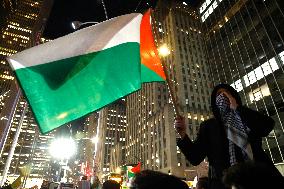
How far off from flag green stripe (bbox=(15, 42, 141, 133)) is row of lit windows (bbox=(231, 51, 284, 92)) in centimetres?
3326

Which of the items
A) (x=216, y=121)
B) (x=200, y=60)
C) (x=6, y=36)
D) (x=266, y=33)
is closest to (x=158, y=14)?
(x=200, y=60)

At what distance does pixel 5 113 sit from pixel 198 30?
91.5m

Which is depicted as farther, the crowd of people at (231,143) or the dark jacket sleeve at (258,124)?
the dark jacket sleeve at (258,124)

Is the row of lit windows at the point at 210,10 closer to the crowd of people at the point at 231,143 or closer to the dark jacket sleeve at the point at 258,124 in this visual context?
the crowd of people at the point at 231,143

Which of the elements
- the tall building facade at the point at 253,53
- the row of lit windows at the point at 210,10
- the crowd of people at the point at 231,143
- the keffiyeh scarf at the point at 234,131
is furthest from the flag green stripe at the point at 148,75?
the row of lit windows at the point at 210,10

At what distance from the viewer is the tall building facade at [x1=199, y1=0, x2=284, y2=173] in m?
33.5

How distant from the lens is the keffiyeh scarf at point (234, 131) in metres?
2.86

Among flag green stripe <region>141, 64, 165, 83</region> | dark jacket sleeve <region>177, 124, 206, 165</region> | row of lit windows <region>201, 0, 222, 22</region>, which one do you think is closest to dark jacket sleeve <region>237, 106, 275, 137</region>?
dark jacket sleeve <region>177, 124, 206, 165</region>

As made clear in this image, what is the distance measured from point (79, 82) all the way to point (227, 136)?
354 centimetres

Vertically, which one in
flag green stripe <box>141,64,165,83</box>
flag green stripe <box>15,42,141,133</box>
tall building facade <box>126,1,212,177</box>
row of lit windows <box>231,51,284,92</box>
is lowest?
flag green stripe <box>15,42,141,133</box>

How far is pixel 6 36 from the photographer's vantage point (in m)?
99.4

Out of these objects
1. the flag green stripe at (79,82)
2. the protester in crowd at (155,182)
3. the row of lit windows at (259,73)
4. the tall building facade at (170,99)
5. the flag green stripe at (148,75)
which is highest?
the tall building facade at (170,99)

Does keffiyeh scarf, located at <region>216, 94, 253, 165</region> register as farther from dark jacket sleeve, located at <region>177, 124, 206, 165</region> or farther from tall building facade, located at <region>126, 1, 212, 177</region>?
tall building facade, located at <region>126, 1, 212, 177</region>

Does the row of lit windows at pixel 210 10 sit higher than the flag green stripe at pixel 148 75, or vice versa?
the row of lit windows at pixel 210 10
